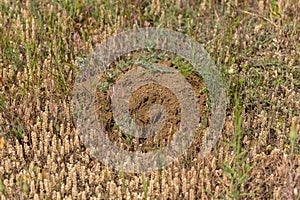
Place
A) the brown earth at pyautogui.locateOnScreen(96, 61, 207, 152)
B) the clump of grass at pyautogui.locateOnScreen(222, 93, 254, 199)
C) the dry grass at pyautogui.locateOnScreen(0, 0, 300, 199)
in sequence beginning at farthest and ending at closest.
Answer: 1. the brown earth at pyautogui.locateOnScreen(96, 61, 207, 152)
2. the dry grass at pyautogui.locateOnScreen(0, 0, 300, 199)
3. the clump of grass at pyautogui.locateOnScreen(222, 93, 254, 199)

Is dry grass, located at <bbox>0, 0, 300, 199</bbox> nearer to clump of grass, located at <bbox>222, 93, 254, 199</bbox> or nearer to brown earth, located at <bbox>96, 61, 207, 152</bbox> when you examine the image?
clump of grass, located at <bbox>222, 93, 254, 199</bbox>

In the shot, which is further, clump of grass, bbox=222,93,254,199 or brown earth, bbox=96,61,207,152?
brown earth, bbox=96,61,207,152

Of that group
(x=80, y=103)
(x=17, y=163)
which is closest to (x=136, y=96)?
(x=80, y=103)

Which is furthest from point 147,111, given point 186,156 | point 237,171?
point 237,171

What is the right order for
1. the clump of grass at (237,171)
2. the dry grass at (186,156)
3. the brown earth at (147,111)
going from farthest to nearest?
the brown earth at (147,111), the dry grass at (186,156), the clump of grass at (237,171)

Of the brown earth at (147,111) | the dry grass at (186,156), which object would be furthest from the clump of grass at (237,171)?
the brown earth at (147,111)

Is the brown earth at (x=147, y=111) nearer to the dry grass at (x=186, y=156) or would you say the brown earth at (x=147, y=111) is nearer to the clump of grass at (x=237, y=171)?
the dry grass at (x=186, y=156)

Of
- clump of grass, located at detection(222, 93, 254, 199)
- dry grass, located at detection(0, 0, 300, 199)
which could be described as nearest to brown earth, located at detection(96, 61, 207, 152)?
dry grass, located at detection(0, 0, 300, 199)

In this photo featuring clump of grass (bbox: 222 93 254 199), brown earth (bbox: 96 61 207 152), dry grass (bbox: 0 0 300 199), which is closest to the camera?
clump of grass (bbox: 222 93 254 199)

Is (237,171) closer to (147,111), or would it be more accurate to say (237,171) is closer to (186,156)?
(186,156)
